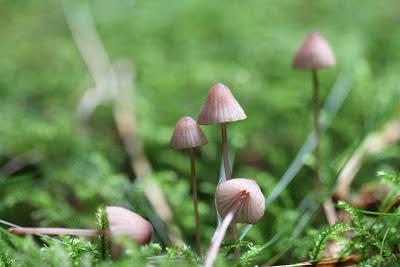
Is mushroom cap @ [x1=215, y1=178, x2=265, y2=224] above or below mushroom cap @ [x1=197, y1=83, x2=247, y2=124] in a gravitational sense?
below

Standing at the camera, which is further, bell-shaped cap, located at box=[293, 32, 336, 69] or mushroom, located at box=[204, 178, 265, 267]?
bell-shaped cap, located at box=[293, 32, 336, 69]

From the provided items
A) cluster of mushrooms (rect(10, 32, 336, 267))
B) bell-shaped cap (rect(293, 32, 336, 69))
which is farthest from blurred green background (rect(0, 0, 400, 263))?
bell-shaped cap (rect(293, 32, 336, 69))

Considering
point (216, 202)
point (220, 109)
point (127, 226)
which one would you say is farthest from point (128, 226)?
point (220, 109)

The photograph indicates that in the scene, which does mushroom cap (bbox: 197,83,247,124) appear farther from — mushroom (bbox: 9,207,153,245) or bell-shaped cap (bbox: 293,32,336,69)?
bell-shaped cap (bbox: 293,32,336,69)

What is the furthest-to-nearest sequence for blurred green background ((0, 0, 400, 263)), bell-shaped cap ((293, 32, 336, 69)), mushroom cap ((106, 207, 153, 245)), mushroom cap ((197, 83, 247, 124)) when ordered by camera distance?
blurred green background ((0, 0, 400, 263)) < bell-shaped cap ((293, 32, 336, 69)) < mushroom cap ((197, 83, 247, 124)) < mushroom cap ((106, 207, 153, 245))

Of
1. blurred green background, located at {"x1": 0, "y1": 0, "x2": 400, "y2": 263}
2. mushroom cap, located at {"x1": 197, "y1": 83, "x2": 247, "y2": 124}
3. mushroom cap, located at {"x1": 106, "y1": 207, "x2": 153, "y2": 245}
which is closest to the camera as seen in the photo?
mushroom cap, located at {"x1": 106, "y1": 207, "x2": 153, "y2": 245}

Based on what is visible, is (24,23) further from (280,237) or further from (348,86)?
(280,237)

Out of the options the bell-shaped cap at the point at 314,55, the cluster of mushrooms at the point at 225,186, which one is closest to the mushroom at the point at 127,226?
the cluster of mushrooms at the point at 225,186

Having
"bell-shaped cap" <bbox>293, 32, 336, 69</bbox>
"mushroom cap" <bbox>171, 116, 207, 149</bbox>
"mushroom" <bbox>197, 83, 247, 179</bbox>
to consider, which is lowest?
"mushroom cap" <bbox>171, 116, 207, 149</bbox>
